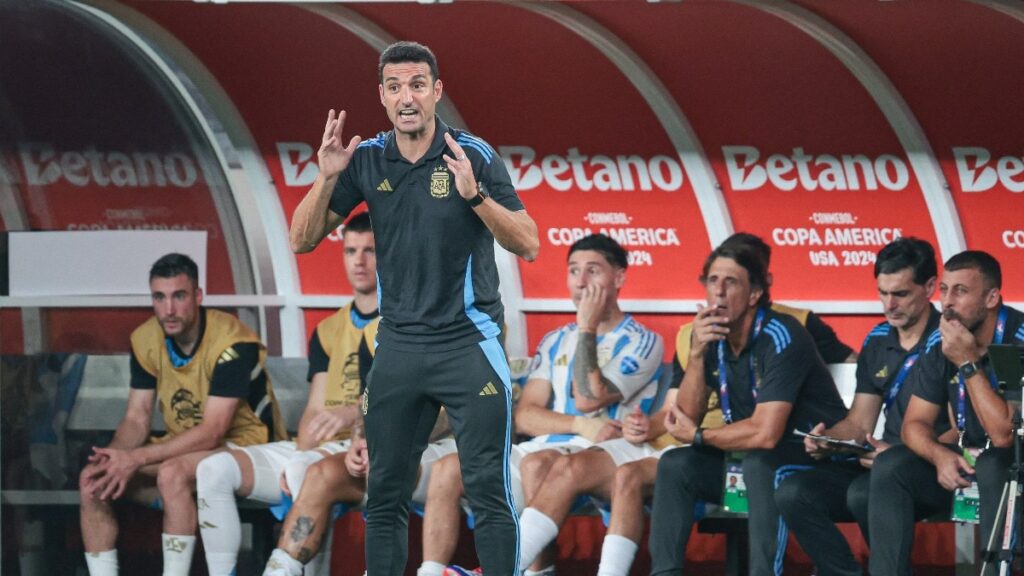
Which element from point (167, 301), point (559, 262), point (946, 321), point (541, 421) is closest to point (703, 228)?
point (559, 262)

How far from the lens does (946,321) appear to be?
5336mm

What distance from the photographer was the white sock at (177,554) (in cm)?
603

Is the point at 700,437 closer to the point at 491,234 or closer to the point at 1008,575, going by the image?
the point at 1008,575

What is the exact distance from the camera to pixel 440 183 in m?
4.24

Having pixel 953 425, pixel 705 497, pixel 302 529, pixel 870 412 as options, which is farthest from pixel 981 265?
pixel 302 529

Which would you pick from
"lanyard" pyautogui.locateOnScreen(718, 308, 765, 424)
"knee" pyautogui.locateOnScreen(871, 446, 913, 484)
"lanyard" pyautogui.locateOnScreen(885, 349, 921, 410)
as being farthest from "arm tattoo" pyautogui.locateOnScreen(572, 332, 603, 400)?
"knee" pyautogui.locateOnScreen(871, 446, 913, 484)

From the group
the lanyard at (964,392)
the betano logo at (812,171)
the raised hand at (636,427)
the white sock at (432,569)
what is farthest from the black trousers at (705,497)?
the betano logo at (812,171)

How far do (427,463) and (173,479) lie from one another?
3.26ft

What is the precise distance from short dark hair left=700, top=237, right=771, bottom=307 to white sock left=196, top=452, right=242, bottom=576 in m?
2.01

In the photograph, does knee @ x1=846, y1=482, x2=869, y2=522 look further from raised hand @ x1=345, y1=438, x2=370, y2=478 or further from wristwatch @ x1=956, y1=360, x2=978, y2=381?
raised hand @ x1=345, y1=438, x2=370, y2=478

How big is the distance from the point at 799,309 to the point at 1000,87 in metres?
1.21

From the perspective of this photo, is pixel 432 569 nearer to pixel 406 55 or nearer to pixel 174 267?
pixel 174 267

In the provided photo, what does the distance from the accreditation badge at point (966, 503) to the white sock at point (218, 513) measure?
269cm

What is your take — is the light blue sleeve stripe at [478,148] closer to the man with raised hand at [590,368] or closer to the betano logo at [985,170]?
the man with raised hand at [590,368]
